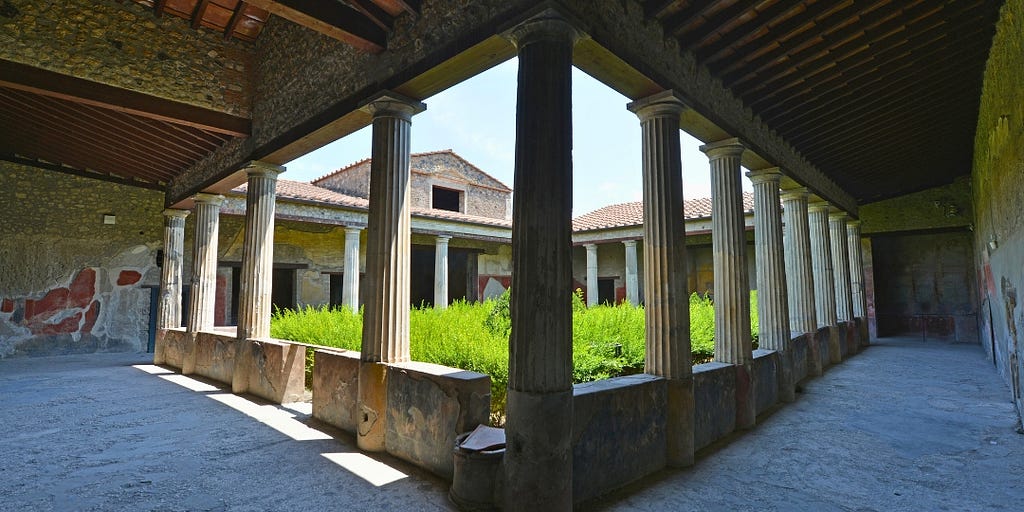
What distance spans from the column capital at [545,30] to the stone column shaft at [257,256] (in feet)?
14.9

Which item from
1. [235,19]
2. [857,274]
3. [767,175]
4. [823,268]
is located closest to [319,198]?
[235,19]

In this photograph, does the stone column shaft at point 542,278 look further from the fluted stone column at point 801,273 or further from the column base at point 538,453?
the fluted stone column at point 801,273

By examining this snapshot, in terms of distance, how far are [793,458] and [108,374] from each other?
9339 mm

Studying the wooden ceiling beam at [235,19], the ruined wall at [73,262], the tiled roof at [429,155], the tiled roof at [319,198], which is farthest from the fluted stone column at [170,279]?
the tiled roof at [429,155]

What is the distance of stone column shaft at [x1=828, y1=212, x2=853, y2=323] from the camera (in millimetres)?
10156

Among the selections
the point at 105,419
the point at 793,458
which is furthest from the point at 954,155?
the point at 105,419

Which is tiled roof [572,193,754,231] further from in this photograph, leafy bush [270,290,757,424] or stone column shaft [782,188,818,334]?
leafy bush [270,290,757,424]

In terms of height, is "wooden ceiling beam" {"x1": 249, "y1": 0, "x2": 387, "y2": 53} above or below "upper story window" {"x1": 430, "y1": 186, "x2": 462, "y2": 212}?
below

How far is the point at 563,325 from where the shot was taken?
2.90 meters

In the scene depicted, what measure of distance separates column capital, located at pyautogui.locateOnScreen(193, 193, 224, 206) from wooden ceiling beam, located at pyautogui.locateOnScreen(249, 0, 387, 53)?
5.38 m

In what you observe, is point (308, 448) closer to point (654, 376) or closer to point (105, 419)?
point (105, 419)

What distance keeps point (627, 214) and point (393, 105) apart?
12.4m

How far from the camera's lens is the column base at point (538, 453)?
2.70 metres

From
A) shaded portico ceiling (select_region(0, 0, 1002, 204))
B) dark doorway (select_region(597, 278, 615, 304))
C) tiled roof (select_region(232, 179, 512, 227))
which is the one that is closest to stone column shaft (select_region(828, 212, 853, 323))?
shaded portico ceiling (select_region(0, 0, 1002, 204))
